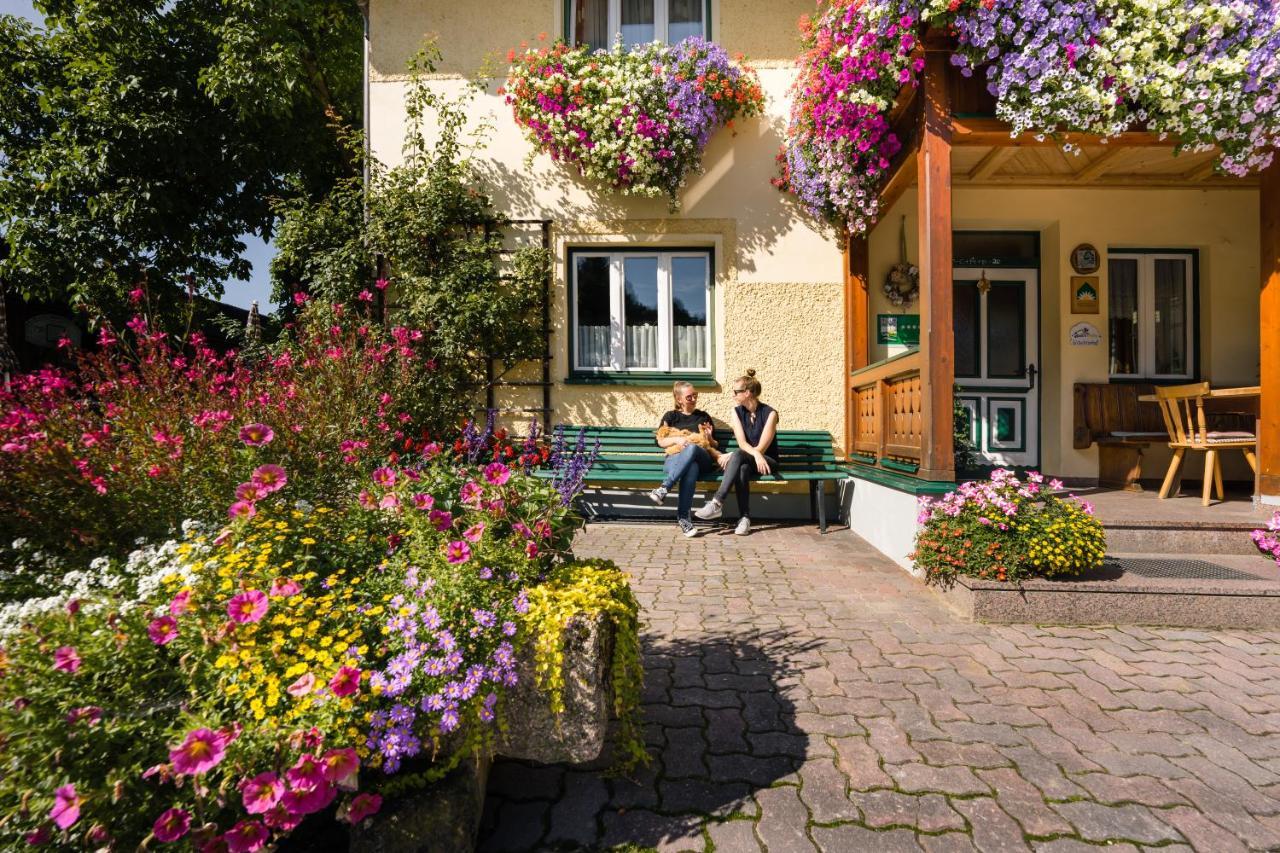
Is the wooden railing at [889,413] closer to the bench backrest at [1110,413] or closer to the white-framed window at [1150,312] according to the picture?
the bench backrest at [1110,413]

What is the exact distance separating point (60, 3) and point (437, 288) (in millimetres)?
7265

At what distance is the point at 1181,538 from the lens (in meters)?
4.38

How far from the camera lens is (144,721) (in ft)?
4.23

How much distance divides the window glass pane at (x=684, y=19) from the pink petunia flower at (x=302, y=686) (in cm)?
762

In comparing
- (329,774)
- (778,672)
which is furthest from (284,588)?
(778,672)

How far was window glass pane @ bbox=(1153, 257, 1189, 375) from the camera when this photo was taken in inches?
274

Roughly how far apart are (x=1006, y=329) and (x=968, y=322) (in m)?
0.46

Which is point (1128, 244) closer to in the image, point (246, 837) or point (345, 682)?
point (345, 682)

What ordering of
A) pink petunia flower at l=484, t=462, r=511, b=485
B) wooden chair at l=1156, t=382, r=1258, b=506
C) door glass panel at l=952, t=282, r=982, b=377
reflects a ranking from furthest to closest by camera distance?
door glass panel at l=952, t=282, r=982, b=377
wooden chair at l=1156, t=382, r=1258, b=506
pink petunia flower at l=484, t=462, r=511, b=485

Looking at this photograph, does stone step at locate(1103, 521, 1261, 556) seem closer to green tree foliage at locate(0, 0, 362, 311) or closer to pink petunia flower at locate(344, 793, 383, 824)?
pink petunia flower at locate(344, 793, 383, 824)

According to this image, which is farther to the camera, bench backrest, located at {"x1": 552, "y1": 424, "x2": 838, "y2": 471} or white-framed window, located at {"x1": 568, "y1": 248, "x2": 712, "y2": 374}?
white-framed window, located at {"x1": 568, "y1": 248, "x2": 712, "y2": 374}

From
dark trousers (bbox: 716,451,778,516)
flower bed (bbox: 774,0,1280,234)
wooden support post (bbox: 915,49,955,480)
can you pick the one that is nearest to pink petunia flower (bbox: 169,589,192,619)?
wooden support post (bbox: 915,49,955,480)

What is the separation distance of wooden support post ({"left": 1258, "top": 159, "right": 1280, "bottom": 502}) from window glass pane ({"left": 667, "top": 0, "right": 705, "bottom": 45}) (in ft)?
17.9

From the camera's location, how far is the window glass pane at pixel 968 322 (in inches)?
278
